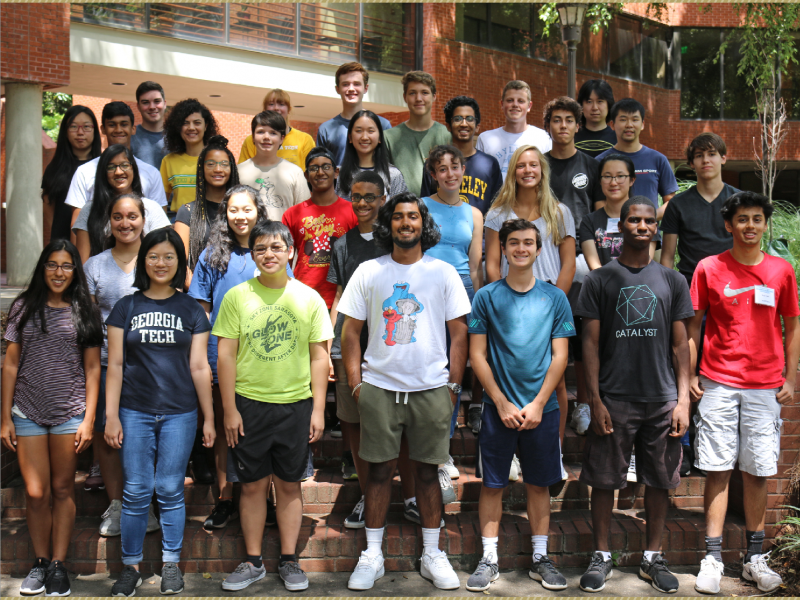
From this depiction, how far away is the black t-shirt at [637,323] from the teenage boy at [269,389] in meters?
1.59

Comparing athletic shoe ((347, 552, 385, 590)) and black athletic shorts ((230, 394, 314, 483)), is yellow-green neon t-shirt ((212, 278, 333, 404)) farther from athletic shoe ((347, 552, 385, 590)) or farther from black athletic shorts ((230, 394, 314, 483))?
athletic shoe ((347, 552, 385, 590))

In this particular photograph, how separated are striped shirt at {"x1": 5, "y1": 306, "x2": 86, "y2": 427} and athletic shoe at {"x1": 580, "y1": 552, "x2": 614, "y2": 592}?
287 cm

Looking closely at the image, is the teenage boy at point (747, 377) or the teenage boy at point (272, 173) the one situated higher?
the teenage boy at point (272, 173)

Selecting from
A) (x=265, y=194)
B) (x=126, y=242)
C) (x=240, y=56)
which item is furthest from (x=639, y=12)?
(x=126, y=242)

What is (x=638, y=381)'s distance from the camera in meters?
4.01

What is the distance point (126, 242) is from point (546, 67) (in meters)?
14.9

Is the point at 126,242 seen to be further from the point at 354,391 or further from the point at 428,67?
the point at 428,67

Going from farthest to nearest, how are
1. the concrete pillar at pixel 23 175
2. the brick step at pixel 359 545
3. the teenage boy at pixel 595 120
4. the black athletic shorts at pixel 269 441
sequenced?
the concrete pillar at pixel 23 175 < the teenage boy at pixel 595 120 < the brick step at pixel 359 545 < the black athletic shorts at pixel 269 441

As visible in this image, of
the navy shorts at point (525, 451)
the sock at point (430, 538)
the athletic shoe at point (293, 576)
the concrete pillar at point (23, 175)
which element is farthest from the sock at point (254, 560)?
the concrete pillar at point (23, 175)

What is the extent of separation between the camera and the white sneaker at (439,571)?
3.90 meters

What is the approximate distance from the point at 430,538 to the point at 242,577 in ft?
3.39

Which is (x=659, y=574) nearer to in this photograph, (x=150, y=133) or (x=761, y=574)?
(x=761, y=574)

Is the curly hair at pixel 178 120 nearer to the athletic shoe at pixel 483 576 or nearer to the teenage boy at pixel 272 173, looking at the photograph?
the teenage boy at pixel 272 173

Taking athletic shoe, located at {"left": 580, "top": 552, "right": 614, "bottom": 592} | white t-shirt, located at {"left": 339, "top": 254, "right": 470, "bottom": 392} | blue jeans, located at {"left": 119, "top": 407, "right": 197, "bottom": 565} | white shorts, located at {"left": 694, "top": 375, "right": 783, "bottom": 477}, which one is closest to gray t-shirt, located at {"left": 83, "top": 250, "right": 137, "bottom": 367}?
blue jeans, located at {"left": 119, "top": 407, "right": 197, "bottom": 565}
